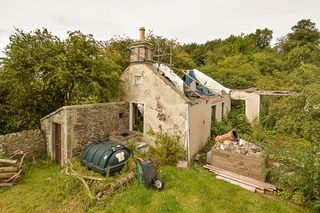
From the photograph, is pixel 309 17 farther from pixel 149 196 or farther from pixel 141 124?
pixel 149 196

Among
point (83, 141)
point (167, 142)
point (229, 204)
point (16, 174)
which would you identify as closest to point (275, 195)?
point (229, 204)

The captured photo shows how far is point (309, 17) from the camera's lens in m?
37.0

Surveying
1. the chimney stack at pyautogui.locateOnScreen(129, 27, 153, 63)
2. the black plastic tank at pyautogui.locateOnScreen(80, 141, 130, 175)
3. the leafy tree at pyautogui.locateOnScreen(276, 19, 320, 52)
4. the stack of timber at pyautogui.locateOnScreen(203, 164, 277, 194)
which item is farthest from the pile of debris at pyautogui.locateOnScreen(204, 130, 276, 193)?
the leafy tree at pyautogui.locateOnScreen(276, 19, 320, 52)

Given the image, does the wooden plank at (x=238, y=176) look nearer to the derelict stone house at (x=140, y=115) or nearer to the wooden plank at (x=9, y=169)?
the derelict stone house at (x=140, y=115)

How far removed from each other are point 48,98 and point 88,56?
3911mm

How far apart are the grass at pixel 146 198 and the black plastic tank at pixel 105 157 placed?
905 millimetres

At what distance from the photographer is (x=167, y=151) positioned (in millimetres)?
8867

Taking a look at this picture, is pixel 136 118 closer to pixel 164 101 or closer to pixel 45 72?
pixel 164 101

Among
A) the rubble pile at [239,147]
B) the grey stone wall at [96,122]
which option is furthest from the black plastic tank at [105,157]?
the rubble pile at [239,147]

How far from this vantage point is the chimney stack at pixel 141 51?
10.4 metres

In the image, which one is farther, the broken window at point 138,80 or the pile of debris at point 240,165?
the broken window at point 138,80

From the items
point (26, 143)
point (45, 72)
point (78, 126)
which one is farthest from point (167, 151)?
point (45, 72)

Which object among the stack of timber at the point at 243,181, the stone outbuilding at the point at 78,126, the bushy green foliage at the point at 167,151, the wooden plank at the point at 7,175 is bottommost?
the stack of timber at the point at 243,181

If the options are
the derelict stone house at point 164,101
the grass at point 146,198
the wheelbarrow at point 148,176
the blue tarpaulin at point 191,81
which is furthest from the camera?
the blue tarpaulin at point 191,81
